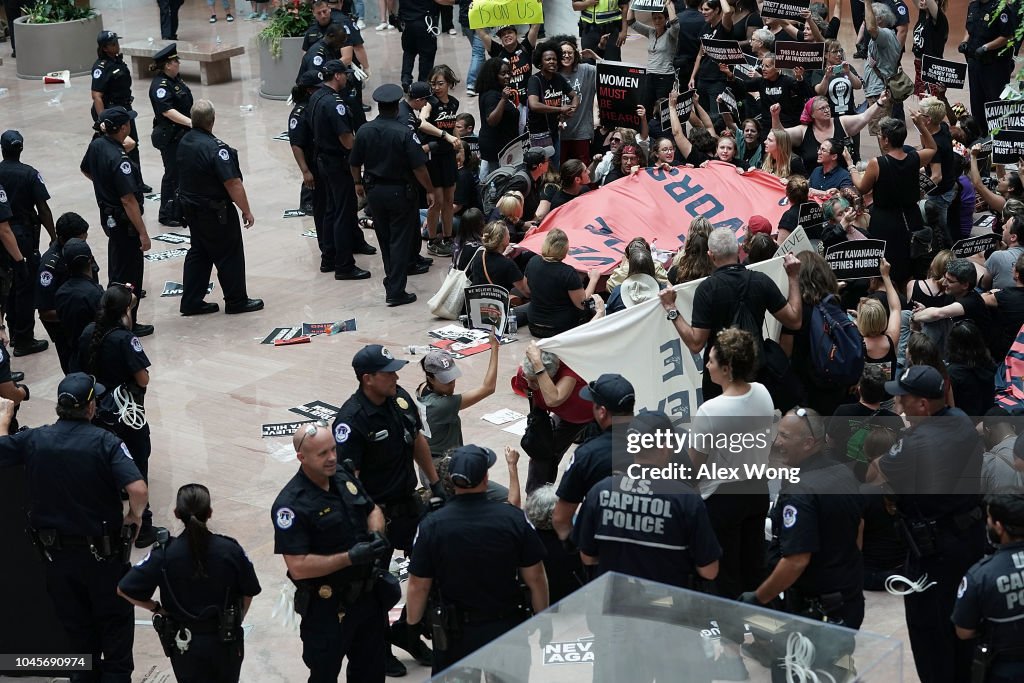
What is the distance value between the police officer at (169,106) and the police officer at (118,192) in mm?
1674

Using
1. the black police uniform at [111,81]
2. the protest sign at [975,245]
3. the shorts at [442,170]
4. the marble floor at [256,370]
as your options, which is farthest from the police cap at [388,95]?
the protest sign at [975,245]

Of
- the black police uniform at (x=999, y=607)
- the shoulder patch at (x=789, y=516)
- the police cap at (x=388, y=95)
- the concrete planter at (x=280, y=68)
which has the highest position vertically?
the police cap at (x=388, y=95)

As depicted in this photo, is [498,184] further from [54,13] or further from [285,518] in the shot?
[54,13]

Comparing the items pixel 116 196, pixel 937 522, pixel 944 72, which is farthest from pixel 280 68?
pixel 937 522

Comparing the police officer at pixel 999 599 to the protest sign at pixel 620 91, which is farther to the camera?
the protest sign at pixel 620 91

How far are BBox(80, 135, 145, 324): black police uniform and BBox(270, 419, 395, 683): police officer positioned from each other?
18.9 feet

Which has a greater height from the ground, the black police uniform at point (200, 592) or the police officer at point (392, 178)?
the police officer at point (392, 178)

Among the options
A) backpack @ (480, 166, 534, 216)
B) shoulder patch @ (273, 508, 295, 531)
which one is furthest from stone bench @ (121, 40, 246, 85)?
shoulder patch @ (273, 508, 295, 531)

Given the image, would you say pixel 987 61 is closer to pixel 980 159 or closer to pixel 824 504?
pixel 980 159

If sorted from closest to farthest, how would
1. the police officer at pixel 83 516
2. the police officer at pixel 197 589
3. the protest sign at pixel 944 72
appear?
the police officer at pixel 197 589, the police officer at pixel 83 516, the protest sign at pixel 944 72

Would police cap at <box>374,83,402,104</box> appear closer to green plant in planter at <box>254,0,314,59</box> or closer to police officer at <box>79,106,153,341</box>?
police officer at <box>79,106,153,341</box>

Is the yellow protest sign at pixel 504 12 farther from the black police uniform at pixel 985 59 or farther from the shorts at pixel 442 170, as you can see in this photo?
the black police uniform at pixel 985 59

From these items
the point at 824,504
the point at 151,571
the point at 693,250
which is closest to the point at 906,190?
the point at 693,250

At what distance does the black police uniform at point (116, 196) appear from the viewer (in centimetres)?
1135
